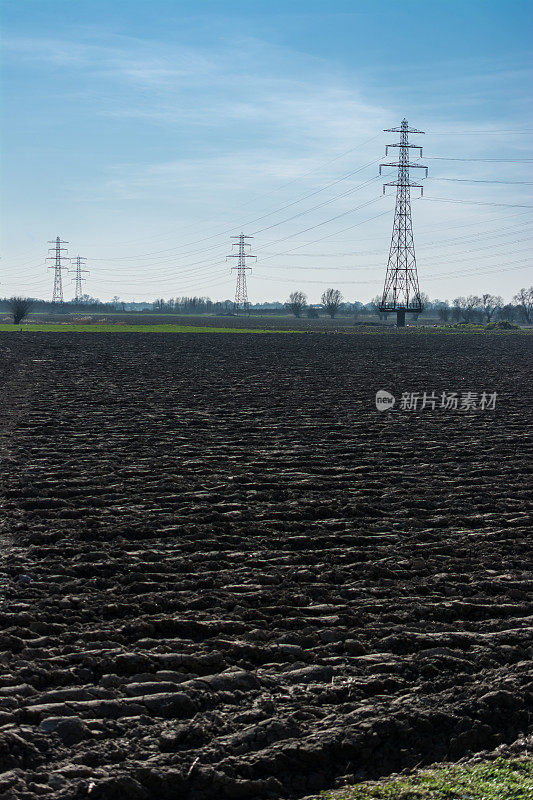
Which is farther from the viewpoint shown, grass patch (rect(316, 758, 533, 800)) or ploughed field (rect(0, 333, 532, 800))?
ploughed field (rect(0, 333, 532, 800))

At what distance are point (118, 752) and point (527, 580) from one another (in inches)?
161

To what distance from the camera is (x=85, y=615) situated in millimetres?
5938

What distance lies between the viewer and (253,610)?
603 centimetres

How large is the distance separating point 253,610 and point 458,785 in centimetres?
231

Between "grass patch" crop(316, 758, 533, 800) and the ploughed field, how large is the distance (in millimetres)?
156

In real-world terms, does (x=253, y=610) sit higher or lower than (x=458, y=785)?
higher

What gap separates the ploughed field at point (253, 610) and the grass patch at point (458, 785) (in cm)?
16

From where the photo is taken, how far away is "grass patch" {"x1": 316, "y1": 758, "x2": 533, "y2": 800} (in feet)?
12.9

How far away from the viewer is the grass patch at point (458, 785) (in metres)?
3.94

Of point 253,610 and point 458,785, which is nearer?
point 458,785

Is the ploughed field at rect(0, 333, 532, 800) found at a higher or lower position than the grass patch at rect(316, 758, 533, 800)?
higher

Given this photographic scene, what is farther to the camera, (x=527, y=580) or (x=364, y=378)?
(x=364, y=378)

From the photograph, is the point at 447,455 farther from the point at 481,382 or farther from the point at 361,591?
the point at 481,382

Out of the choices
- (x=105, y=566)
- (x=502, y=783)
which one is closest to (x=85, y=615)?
(x=105, y=566)
